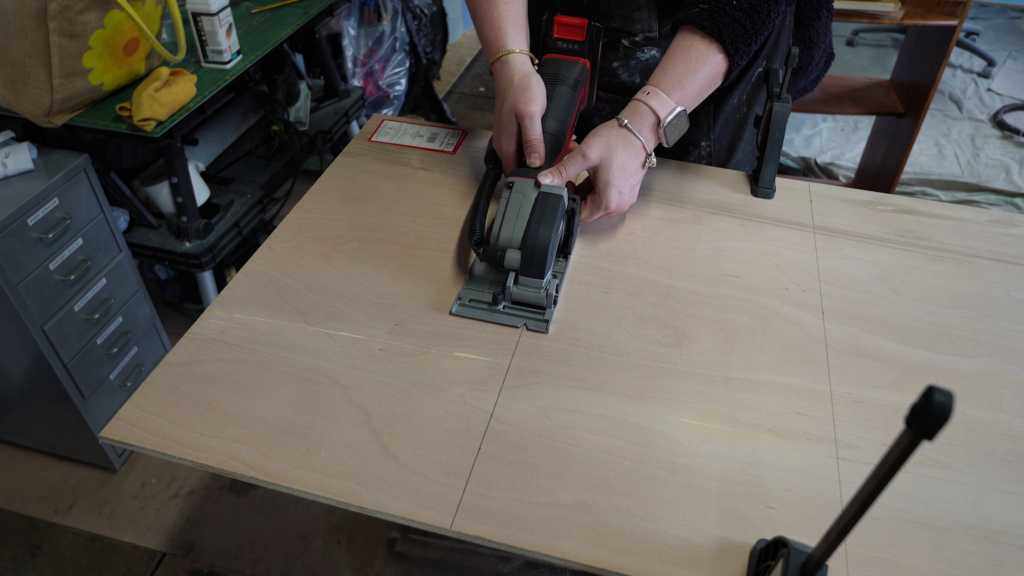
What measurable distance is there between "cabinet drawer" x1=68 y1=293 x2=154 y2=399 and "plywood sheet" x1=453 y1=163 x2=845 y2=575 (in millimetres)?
1032

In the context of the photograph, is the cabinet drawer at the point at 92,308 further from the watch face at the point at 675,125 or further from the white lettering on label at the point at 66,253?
the watch face at the point at 675,125

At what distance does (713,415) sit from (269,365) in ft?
1.66

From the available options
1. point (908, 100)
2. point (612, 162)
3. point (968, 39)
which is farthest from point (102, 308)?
point (968, 39)

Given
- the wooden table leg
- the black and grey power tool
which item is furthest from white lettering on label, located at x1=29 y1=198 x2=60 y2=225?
the wooden table leg

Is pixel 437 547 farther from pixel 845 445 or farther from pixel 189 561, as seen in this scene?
pixel 845 445

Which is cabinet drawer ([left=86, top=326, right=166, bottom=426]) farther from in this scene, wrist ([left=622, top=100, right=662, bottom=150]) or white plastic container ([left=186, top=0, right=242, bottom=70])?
wrist ([left=622, top=100, right=662, bottom=150])

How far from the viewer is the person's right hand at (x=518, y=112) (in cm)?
90

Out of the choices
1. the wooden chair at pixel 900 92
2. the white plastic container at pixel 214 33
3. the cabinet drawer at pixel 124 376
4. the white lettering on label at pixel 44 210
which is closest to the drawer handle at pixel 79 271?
the white lettering on label at pixel 44 210

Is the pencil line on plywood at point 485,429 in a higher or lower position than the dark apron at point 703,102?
lower

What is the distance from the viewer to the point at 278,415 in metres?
0.70

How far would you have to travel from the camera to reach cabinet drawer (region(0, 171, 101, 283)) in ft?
3.65

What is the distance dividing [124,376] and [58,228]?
399mm

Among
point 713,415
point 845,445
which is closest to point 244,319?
point 713,415

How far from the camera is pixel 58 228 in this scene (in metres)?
1.19
